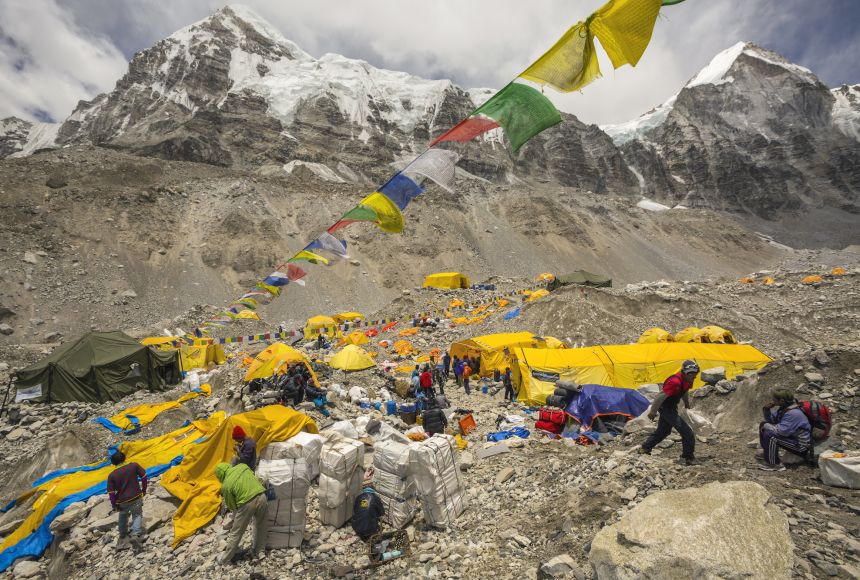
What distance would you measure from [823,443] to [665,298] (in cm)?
1577

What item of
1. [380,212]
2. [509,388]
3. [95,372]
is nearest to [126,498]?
[380,212]

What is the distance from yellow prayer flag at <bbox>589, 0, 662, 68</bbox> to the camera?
4.31 m

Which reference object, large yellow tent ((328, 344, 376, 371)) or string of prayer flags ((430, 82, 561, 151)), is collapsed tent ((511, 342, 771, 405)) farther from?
string of prayer flags ((430, 82, 561, 151))

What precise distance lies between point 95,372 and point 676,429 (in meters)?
15.0

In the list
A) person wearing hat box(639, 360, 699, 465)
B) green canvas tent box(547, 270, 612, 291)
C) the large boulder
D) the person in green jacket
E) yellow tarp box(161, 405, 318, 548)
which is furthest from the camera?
green canvas tent box(547, 270, 612, 291)

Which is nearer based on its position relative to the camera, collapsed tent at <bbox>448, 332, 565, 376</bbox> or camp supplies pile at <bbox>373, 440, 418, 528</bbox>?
camp supplies pile at <bbox>373, 440, 418, 528</bbox>

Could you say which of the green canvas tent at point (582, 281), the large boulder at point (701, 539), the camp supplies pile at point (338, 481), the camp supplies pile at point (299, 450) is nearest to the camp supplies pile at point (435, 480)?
the camp supplies pile at point (338, 481)

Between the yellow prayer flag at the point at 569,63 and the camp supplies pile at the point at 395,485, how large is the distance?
4.87 metres

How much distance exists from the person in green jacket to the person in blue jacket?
558 centimetres

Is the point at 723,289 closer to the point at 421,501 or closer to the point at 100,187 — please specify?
the point at 421,501

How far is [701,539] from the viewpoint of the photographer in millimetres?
2797

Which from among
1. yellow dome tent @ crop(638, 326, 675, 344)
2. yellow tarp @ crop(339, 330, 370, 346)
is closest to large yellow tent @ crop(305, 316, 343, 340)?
yellow tarp @ crop(339, 330, 370, 346)

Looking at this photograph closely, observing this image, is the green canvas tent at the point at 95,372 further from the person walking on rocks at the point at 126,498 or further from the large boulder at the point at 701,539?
the large boulder at the point at 701,539

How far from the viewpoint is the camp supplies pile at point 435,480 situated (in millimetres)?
4566
